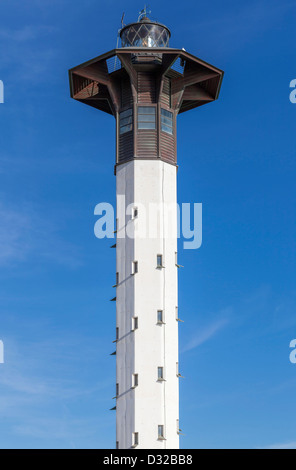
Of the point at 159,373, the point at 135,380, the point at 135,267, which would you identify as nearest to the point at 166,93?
the point at 135,267

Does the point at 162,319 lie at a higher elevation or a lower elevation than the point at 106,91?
lower

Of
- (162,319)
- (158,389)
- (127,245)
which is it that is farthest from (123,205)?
(158,389)

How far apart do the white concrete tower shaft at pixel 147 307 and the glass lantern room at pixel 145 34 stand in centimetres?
1341

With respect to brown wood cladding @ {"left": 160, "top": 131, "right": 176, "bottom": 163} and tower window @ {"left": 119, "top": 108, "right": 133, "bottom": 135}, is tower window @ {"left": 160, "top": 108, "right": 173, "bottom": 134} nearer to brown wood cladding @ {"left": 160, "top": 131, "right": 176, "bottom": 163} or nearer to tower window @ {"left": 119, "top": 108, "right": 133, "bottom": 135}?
brown wood cladding @ {"left": 160, "top": 131, "right": 176, "bottom": 163}

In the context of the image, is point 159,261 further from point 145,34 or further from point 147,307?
point 145,34

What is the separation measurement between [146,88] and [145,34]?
7152 millimetres

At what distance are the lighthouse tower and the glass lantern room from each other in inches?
3.9

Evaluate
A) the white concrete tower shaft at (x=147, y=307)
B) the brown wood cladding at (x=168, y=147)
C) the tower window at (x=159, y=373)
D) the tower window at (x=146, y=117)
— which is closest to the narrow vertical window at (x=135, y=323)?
the white concrete tower shaft at (x=147, y=307)

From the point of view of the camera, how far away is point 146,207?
79.9 m

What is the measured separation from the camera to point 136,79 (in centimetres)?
8338
